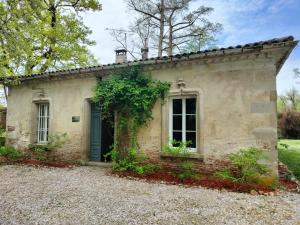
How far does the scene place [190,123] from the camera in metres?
7.57

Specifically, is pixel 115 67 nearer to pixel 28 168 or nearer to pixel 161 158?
pixel 161 158

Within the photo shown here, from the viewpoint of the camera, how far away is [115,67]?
8.40 meters

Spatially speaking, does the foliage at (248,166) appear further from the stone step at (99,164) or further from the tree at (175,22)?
the tree at (175,22)

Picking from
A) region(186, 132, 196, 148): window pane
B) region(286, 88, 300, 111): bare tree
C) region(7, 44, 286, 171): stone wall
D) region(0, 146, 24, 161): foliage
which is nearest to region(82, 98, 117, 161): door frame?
region(7, 44, 286, 171): stone wall

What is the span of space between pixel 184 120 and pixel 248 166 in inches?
88.1

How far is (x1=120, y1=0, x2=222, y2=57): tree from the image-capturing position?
19.1 meters

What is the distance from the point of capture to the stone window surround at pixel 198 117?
7.21 meters

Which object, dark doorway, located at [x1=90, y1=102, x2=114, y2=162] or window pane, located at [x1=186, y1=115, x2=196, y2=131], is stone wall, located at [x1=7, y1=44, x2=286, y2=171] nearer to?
window pane, located at [x1=186, y1=115, x2=196, y2=131]

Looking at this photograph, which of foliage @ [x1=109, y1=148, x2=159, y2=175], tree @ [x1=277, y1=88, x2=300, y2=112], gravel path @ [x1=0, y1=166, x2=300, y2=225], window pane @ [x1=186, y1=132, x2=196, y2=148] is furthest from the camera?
tree @ [x1=277, y1=88, x2=300, y2=112]

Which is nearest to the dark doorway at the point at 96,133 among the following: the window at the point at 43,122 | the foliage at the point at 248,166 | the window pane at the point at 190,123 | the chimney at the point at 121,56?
the chimney at the point at 121,56

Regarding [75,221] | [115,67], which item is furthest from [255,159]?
[115,67]

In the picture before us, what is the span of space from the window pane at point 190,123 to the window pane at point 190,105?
156 mm

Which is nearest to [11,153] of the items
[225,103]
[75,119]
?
[75,119]

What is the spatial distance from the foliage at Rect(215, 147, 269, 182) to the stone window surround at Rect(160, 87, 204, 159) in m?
0.94
